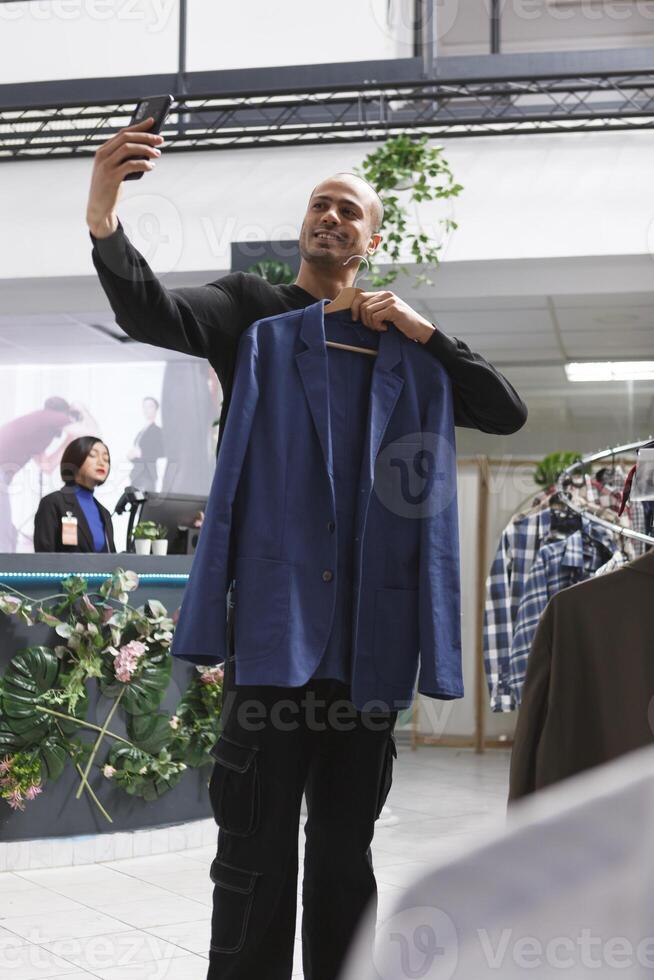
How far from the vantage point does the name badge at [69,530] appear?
14.7ft

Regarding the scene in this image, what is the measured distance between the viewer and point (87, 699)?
3.82m

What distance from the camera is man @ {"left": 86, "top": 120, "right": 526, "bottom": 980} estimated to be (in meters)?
1.68

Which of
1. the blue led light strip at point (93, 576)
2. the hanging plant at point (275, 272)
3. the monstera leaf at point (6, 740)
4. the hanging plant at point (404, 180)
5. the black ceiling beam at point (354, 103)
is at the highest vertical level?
the black ceiling beam at point (354, 103)

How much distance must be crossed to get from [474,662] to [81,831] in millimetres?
3937

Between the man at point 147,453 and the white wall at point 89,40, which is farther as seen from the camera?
the man at point 147,453

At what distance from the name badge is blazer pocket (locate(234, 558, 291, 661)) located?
2.84 meters

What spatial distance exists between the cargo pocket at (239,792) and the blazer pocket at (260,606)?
0.49 feet

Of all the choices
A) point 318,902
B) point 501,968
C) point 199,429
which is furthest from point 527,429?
point 501,968

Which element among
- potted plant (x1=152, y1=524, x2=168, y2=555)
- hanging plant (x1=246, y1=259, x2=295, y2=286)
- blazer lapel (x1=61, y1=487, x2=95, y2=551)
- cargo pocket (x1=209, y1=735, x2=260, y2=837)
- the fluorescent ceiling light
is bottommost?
cargo pocket (x1=209, y1=735, x2=260, y2=837)

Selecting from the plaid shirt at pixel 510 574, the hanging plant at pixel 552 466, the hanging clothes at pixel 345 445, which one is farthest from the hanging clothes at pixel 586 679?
the hanging plant at pixel 552 466

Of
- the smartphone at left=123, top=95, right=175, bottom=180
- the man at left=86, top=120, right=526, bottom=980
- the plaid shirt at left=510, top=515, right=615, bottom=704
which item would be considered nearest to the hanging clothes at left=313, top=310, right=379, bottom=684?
the man at left=86, top=120, right=526, bottom=980

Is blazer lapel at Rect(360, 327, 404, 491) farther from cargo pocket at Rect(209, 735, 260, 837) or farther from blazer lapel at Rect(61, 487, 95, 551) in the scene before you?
blazer lapel at Rect(61, 487, 95, 551)

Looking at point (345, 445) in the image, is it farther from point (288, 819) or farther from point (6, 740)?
point (6, 740)

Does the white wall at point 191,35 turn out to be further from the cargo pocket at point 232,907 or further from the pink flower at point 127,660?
the cargo pocket at point 232,907
